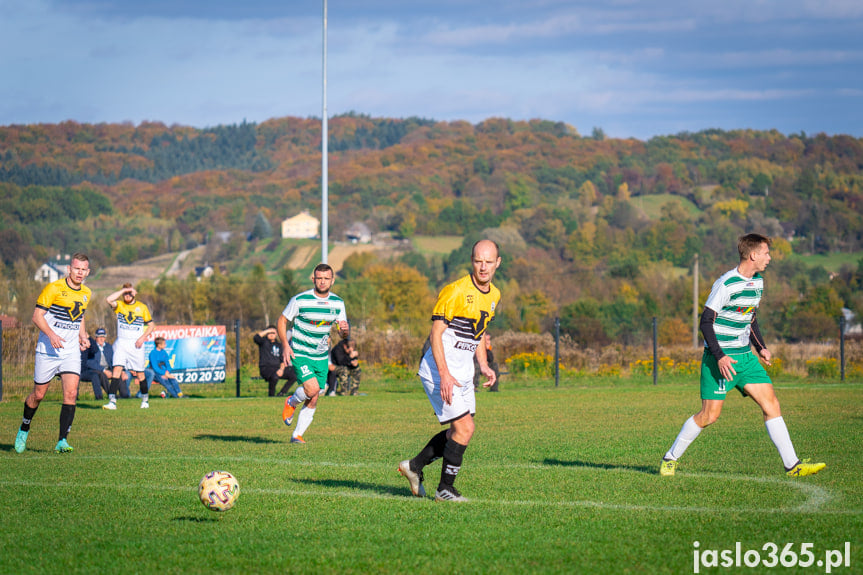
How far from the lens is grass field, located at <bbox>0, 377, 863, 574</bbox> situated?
19.5 feet

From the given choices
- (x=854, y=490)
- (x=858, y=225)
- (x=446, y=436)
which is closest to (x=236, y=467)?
(x=446, y=436)

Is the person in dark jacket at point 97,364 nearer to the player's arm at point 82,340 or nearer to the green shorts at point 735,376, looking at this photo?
the player's arm at point 82,340

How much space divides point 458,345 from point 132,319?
11.6 meters

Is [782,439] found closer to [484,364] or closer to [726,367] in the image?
[726,367]

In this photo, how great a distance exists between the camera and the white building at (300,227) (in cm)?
15525

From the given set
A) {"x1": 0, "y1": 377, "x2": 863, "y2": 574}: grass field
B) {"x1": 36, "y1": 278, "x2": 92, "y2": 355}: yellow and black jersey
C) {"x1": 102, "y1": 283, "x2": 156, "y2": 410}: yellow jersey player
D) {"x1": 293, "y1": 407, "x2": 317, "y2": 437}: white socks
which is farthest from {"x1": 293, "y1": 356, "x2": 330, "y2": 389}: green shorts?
{"x1": 102, "y1": 283, "x2": 156, "y2": 410}: yellow jersey player

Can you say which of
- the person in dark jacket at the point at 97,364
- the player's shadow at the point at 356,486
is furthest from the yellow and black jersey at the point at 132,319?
the player's shadow at the point at 356,486

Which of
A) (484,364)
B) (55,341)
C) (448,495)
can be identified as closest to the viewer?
(448,495)

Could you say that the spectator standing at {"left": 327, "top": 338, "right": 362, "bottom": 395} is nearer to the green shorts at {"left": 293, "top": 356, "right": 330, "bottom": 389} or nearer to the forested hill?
the green shorts at {"left": 293, "top": 356, "right": 330, "bottom": 389}

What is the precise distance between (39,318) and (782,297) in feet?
258

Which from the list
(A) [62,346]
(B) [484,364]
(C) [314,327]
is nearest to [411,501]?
(B) [484,364]

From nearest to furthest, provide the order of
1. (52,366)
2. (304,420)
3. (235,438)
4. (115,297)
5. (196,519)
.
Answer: (196,519) < (52,366) < (304,420) < (235,438) < (115,297)

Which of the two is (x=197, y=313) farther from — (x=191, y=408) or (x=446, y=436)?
(x=446, y=436)

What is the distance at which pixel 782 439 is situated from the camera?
8.81 meters
